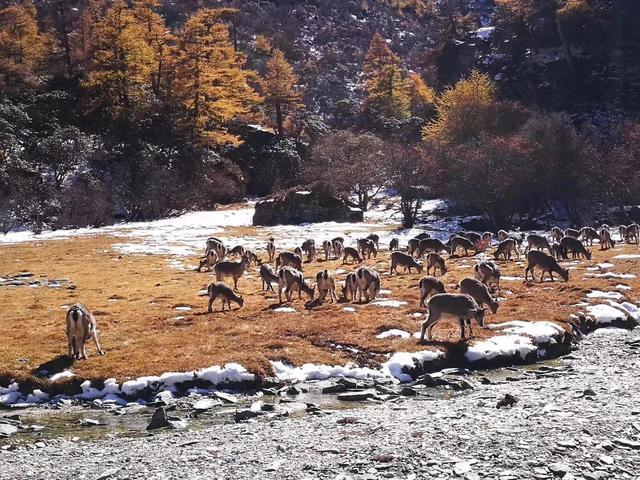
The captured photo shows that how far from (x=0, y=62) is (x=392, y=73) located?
59.0 metres

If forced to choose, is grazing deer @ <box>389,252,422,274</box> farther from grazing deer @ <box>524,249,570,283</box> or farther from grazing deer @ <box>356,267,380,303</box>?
grazing deer @ <box>356,267,380,303</box>

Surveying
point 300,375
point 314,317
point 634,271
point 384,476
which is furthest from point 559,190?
point 384,476

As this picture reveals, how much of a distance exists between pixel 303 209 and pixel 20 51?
1941 inches

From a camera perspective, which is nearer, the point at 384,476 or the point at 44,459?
the point at 384,476

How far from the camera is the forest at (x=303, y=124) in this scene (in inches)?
2255

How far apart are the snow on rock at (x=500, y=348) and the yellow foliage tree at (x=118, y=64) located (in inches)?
2541

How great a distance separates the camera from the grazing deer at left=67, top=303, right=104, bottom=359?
16172 millimetres

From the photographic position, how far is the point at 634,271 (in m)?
28.4

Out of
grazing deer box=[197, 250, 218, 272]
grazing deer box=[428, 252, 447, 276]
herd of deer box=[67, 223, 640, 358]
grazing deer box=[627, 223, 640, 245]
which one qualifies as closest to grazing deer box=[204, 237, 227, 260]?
herd of deer box=[67, 223, 640, 358]

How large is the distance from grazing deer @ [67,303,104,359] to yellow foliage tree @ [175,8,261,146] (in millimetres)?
58717

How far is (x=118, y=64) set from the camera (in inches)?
2822

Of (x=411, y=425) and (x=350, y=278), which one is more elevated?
(x=350, y=278)

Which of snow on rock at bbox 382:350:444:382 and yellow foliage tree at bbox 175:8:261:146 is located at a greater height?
yellow foliage tree at bbox 175:8:261:146

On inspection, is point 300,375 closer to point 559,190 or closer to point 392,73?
point 559,190
